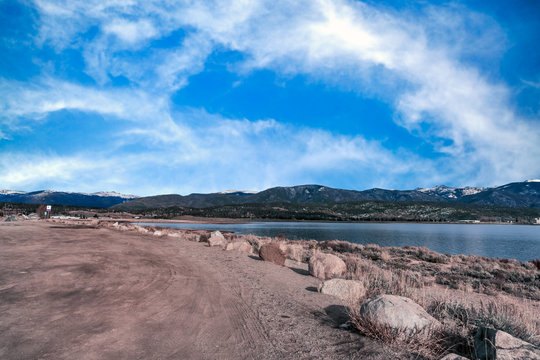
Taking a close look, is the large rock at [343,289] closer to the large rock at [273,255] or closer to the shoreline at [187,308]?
the shoreline at [187,308]

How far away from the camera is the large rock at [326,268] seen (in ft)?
39.7

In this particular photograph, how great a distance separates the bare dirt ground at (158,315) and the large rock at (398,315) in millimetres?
556

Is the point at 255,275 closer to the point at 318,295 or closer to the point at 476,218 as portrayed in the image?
the point at 318,295

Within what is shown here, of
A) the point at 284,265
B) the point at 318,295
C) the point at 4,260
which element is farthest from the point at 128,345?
the point at 284,265

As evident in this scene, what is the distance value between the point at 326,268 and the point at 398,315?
703cm

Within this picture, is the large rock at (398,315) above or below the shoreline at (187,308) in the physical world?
above

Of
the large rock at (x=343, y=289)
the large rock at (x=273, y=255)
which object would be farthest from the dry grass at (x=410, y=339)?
the large rock at (x=273, y=255)

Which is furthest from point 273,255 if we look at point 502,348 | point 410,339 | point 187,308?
point 502,348

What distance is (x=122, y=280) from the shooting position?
9086 mm

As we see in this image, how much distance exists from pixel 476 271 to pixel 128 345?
66.3 feet

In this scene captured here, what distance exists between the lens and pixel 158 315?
6.29 m

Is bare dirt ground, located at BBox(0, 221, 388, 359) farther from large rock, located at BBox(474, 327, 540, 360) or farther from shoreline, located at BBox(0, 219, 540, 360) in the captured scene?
large rock, located at BBox(474, 327, 540, 360)

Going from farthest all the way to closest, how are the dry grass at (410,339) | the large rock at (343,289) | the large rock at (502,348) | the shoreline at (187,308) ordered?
A: the large rock at (343,289) → the shoreline at (187,308) → the dry grass at (410,339) → the large rock at (502,348)

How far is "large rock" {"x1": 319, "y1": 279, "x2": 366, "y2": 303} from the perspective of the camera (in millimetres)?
8289
